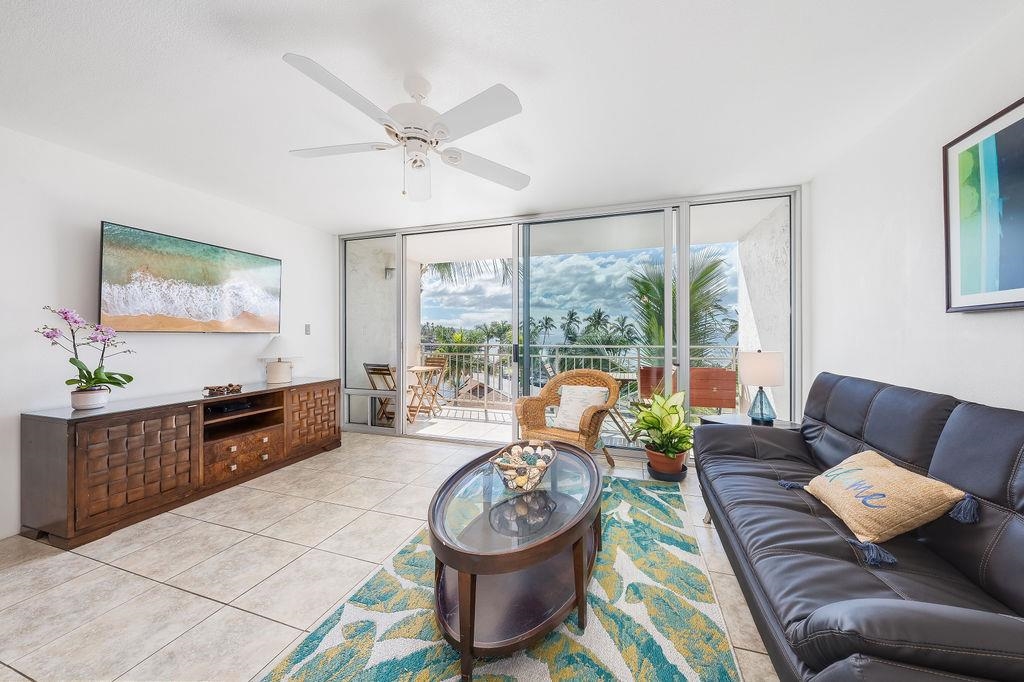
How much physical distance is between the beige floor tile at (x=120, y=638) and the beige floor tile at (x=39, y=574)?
507 mm

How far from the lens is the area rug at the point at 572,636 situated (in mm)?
1333

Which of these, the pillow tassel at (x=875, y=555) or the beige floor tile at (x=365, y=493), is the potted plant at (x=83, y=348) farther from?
the pillow tassel at (x=875, y=555)

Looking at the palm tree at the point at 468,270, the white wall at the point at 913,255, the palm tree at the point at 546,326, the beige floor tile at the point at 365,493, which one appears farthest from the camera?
the palm tree at the point at 468,270

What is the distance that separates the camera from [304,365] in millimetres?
4297

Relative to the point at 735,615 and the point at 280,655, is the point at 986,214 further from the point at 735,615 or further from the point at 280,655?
the point at 280,655

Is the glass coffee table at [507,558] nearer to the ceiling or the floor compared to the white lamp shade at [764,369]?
nearer to the floor

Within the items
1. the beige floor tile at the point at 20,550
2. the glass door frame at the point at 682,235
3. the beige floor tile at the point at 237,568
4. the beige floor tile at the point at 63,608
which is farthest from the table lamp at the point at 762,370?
the beige floor tile at the point at 20,550

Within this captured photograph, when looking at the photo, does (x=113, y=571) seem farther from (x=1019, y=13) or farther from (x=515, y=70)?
(x=1019, y=13)

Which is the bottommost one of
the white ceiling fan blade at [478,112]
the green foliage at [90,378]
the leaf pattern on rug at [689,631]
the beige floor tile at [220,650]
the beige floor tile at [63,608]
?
the beige floor tile at [220,650]

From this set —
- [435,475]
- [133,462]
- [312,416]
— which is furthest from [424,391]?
[133,462]

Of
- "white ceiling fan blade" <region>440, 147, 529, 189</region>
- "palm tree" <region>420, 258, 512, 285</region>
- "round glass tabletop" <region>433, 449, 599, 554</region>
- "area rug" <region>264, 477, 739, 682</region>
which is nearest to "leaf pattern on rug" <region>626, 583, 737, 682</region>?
"area rug" <region>264, 477, 739, 682</region>

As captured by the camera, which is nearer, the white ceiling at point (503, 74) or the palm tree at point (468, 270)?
the white ceiling at point (503, 74)

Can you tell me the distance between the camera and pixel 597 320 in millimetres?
3811

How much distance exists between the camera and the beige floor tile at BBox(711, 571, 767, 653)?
146 cm
